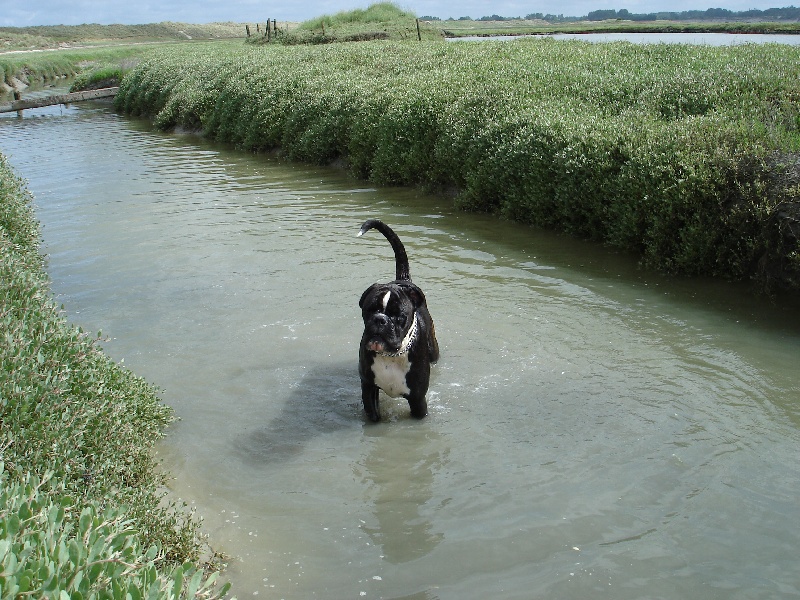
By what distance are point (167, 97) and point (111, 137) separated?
5.99 meters

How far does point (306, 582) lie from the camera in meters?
5.48

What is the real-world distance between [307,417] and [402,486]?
1.62 metres

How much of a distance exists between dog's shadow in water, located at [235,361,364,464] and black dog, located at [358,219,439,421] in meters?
0.49

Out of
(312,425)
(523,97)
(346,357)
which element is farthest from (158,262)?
(523,97)

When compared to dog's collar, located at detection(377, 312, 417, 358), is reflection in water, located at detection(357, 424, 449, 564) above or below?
below

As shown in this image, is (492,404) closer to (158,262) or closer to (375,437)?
(375,437)

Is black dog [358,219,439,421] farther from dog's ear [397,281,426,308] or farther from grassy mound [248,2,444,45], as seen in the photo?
grassy mound [248,2,444,45]

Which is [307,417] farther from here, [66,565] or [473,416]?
[66,565]

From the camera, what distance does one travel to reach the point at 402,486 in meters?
6.73

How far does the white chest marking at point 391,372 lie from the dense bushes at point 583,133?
5928 millimetres

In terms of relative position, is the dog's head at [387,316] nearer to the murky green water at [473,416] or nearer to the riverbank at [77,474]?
the murky green water at [473,416]

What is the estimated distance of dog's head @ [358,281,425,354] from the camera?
22.1 ft

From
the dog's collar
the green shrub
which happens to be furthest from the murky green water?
the green shrub

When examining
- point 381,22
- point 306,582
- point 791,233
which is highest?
point 381,22
